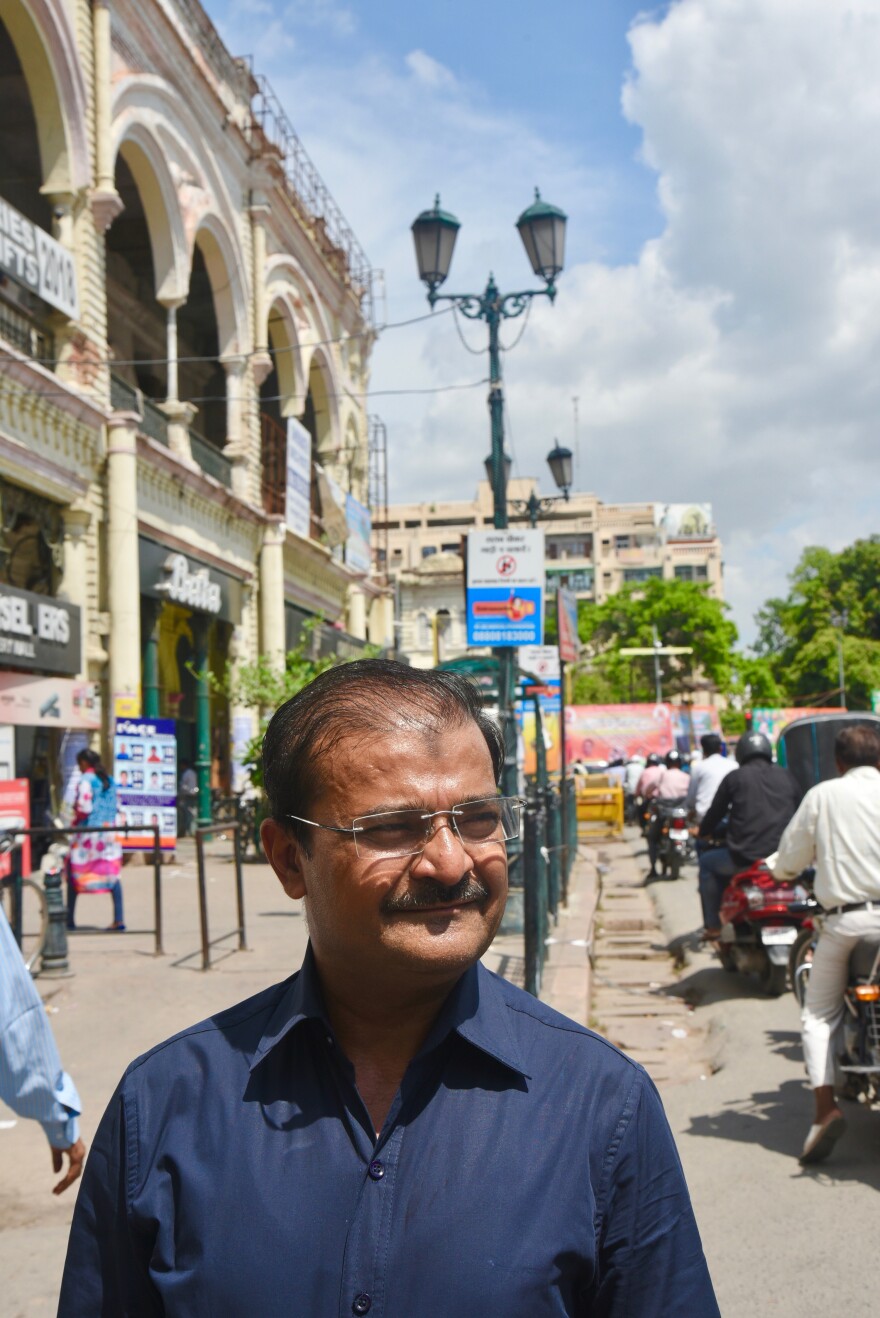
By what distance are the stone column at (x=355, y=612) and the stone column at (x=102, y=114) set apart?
1758 cm

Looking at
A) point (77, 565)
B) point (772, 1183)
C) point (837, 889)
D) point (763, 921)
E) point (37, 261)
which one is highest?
point (37, 261)

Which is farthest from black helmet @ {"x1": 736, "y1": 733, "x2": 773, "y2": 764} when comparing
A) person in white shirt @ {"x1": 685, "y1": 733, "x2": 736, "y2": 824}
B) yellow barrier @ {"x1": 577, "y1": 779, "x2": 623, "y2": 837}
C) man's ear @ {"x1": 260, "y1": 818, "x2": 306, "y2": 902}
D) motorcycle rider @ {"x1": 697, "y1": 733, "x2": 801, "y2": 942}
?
yellow barrier @ {"x1": 577, "y1": 779, "x2": 623, "y2": 837}

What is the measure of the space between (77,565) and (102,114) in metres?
6.78

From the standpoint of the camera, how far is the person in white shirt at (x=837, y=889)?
17.0 feet

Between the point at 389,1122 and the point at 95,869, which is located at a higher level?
the point at 389,1122

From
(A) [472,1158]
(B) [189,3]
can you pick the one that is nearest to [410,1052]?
(A) [472,1158]

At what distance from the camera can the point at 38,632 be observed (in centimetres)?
1634

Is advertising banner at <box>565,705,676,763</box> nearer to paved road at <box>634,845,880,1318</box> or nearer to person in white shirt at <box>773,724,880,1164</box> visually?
paved road at <box>634,845,880,1318</box>

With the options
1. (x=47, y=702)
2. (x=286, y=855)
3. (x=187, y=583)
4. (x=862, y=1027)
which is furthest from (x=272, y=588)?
(x=286, y=855)

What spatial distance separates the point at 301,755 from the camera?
5.88ft

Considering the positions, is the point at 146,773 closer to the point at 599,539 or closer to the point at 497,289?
the point at 497,289

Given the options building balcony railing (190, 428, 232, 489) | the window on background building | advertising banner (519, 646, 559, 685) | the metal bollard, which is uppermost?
the window on background building

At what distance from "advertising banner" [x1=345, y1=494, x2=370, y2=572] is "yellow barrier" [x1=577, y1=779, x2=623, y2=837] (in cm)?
1138

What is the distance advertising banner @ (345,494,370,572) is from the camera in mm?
33344
